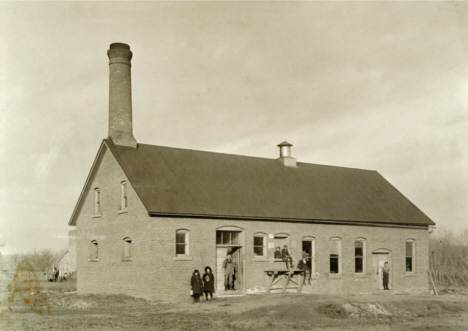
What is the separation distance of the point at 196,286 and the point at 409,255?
14.9m

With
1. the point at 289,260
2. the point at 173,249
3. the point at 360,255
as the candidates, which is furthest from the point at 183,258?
the point at 360,255

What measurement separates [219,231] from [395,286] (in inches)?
456

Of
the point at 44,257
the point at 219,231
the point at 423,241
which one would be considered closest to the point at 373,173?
the point at 423,241

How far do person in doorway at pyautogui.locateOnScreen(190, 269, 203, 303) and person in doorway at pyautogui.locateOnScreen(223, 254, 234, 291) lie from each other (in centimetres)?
234

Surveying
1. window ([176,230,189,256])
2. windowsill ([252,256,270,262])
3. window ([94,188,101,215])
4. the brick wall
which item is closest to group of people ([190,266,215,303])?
the brick wall

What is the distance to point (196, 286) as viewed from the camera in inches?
867

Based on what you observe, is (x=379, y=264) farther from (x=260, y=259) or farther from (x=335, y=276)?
(x=260, y=259)

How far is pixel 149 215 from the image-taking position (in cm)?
2239

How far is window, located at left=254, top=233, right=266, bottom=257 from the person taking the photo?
2559 cm

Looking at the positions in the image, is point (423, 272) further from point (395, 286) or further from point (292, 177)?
point (292, 177)

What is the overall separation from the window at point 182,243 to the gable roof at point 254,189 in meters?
0.86

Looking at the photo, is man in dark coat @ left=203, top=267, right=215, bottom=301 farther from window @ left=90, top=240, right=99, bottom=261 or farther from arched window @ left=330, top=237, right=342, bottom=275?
arched window @ left=330, top=237, right=342, bottom=275

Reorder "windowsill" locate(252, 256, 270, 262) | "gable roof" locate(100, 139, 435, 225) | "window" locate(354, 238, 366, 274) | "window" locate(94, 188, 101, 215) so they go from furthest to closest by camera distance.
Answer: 1. "window" locate(354, 238, 366, 274)
2. "window" locate(94, 188, 101, 215)
3. "windowsill" locate(252, 256, 270, 262)
4. "gable roof" locate(100, 139, 435, 225)

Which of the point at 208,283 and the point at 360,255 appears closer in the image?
the point at 208,283
